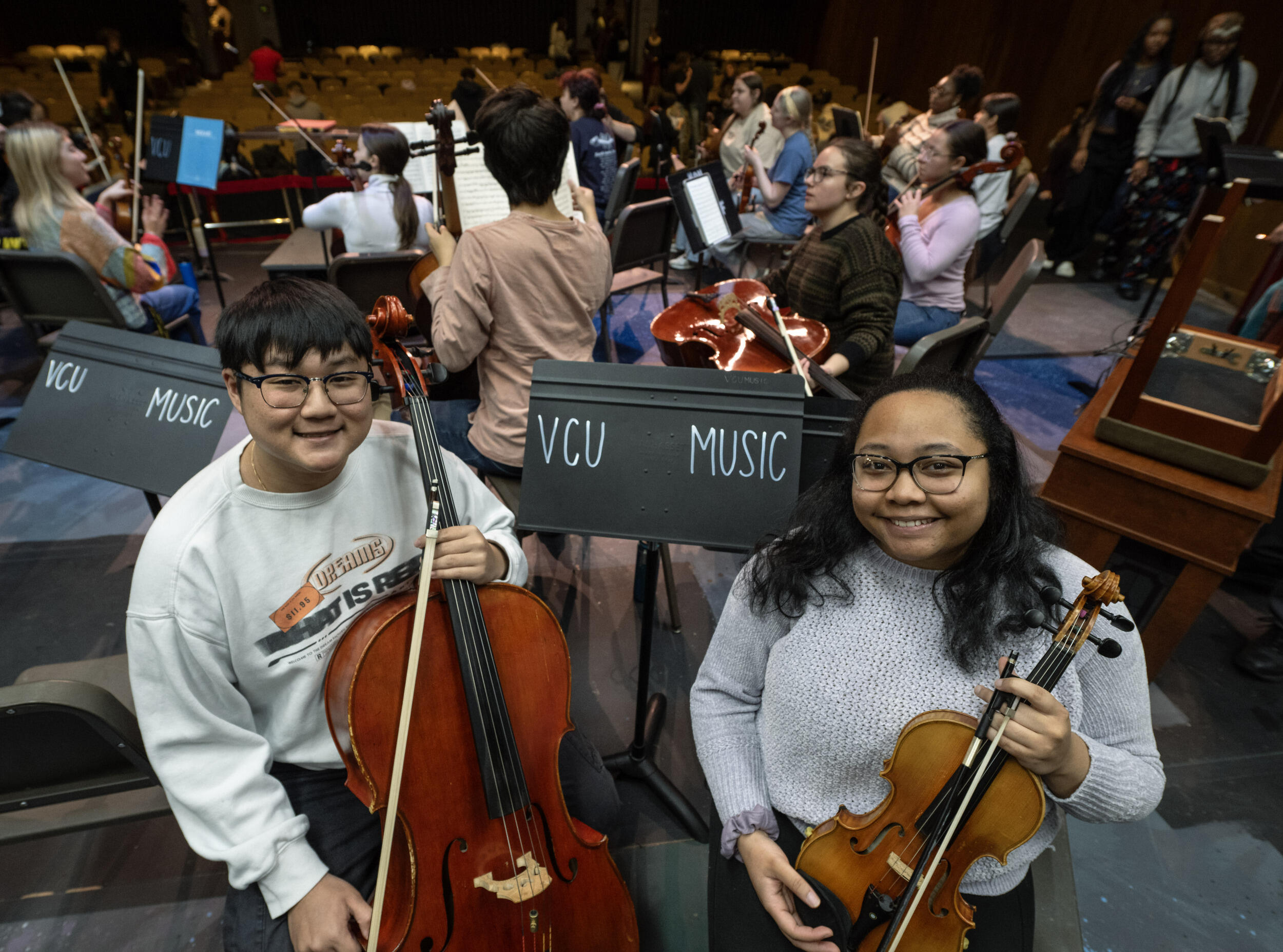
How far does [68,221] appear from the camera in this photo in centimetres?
278

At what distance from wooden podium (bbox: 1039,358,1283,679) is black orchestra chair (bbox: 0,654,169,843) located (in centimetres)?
213

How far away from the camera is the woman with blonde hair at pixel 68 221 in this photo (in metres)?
2.73

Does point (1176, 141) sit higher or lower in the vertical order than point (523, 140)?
lower

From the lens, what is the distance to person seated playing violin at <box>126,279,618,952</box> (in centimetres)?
100

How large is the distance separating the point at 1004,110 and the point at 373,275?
390cm

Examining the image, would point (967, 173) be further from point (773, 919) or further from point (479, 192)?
point (773, 919)

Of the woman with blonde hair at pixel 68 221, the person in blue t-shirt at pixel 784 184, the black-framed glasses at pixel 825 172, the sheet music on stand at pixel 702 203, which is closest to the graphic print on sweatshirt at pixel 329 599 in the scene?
the black-framed glasses at pixel 825 172

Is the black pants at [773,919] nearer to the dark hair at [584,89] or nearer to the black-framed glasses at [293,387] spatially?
the black-framed glasses at [293,387]

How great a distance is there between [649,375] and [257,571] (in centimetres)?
76

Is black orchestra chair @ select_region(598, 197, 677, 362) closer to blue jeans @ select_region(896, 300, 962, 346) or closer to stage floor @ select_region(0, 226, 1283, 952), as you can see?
blue jeans @ select_region(896, 300, 962, 346)

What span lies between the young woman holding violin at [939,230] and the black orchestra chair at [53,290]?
10.5ft

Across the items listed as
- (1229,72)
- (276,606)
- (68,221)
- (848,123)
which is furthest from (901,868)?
(1229,72)

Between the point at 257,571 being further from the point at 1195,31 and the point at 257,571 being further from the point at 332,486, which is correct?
the point at 1195,31

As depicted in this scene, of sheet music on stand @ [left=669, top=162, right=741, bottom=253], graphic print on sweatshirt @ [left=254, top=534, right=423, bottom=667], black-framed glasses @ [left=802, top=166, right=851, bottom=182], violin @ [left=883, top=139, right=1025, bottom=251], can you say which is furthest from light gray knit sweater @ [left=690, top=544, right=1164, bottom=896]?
sheet music on stand @ [left=669, top=162, right=741, bottom=253]
